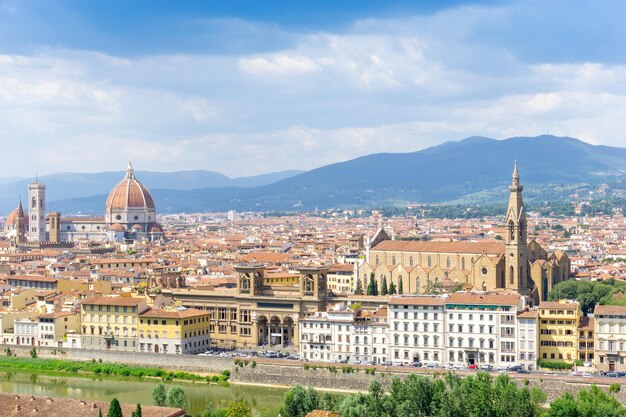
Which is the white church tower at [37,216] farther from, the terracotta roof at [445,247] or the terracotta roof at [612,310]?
the terracotta roof at [612,310]

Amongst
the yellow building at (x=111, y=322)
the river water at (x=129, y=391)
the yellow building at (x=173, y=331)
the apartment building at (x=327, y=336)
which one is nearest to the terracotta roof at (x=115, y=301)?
the yellow building at (x=111, y=322)

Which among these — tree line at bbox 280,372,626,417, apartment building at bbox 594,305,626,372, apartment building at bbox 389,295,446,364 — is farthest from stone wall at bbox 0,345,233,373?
apartment building at bbox 594,305,626,372

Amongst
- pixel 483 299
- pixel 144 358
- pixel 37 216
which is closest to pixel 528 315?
pixel 483 299

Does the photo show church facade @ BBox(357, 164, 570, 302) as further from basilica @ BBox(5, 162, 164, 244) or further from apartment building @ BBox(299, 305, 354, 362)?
basilica @ BBox(5, 162, 164, 244)

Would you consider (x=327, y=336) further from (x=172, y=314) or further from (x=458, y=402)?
(x=458, y=402)

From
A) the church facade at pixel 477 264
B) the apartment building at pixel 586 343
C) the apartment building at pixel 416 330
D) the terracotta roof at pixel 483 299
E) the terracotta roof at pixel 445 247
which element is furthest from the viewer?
the terracotta roof at pixel 445 247

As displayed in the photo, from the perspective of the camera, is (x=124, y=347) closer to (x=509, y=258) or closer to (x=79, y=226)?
(x=509, y=258)
